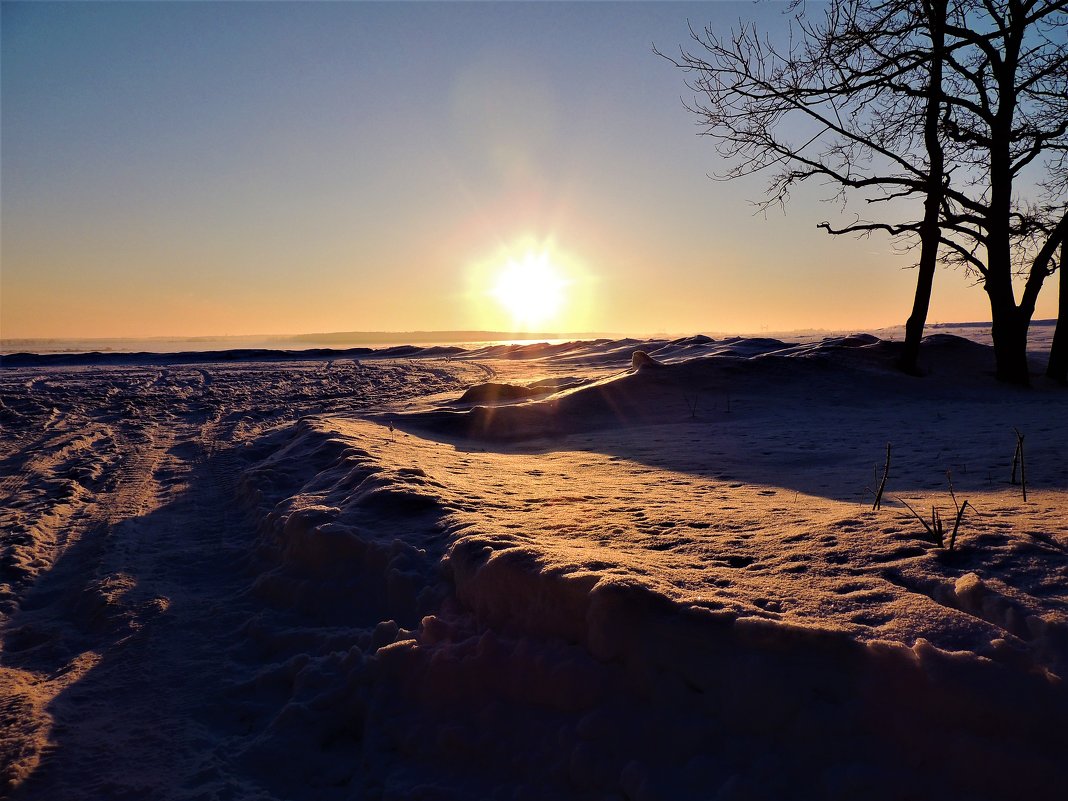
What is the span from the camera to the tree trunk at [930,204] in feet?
29.8

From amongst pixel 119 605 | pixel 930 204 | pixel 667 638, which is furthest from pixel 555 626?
pixel 930 204

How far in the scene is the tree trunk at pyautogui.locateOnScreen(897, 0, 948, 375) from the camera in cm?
909

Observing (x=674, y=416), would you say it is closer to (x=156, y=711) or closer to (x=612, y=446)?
(x=612, y=446)

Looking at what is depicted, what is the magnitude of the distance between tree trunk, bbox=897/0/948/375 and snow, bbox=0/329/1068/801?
144 inches

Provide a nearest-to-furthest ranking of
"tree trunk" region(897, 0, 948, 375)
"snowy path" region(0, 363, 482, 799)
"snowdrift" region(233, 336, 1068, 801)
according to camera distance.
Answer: "snowdrift" region(233, 336, 1068, 801)
"snowy path" region(0, 363, 482, 799)
"tree trunk" region(897, 0, 948, 375)

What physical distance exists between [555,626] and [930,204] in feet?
31.0

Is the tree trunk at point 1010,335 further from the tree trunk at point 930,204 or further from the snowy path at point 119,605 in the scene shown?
the snowy path at point 119,605

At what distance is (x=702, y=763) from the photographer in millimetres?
1991

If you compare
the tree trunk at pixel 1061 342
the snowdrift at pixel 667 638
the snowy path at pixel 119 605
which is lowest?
the snowy path at pixel 119 605

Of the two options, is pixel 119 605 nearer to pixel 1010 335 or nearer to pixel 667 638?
pixel 667 638

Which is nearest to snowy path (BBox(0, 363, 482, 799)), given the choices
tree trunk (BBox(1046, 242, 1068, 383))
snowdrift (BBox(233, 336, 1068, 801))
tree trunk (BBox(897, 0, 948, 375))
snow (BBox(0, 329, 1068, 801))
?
snow (BBox(0, 329, 1068, 801))

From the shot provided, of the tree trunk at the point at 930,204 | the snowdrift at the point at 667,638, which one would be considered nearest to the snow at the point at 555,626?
the snowdrift at the point at 667,638

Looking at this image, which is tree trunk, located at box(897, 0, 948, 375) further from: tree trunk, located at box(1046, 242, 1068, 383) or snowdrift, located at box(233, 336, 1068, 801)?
snowdrift, located at box(233, 336, 1068, 801)

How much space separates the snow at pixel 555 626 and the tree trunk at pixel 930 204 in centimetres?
365
